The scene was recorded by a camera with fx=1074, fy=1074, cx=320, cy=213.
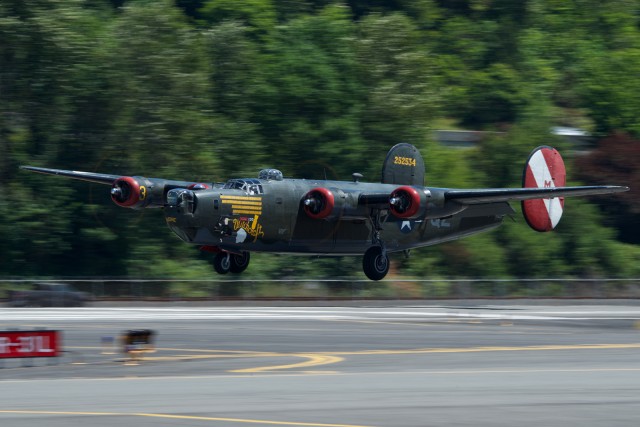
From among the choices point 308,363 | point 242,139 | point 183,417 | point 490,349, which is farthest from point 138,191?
point 242,139

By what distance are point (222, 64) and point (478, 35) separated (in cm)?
4140

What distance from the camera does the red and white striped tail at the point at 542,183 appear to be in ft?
156

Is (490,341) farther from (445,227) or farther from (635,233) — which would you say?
(635,233)

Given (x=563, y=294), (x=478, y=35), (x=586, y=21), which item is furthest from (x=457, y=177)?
(x=586, y=21)

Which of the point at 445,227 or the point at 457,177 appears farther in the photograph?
the point at 457,177

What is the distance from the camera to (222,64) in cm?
6738

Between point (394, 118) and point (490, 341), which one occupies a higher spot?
point (490, 341)

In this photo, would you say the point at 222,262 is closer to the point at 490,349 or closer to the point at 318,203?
the point at 318,203

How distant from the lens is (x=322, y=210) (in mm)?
39844

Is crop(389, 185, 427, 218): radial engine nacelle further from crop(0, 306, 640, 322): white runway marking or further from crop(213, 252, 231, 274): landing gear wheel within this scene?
crop(213, 252, 231, 274): landing gear wheel

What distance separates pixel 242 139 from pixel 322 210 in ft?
80.6

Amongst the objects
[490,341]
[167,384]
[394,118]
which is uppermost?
[167,384]

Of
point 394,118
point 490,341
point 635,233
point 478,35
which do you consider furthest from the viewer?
point 478,35

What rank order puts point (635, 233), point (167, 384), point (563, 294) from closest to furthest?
point (167, 384), point (563, 294), point (635, 233)
